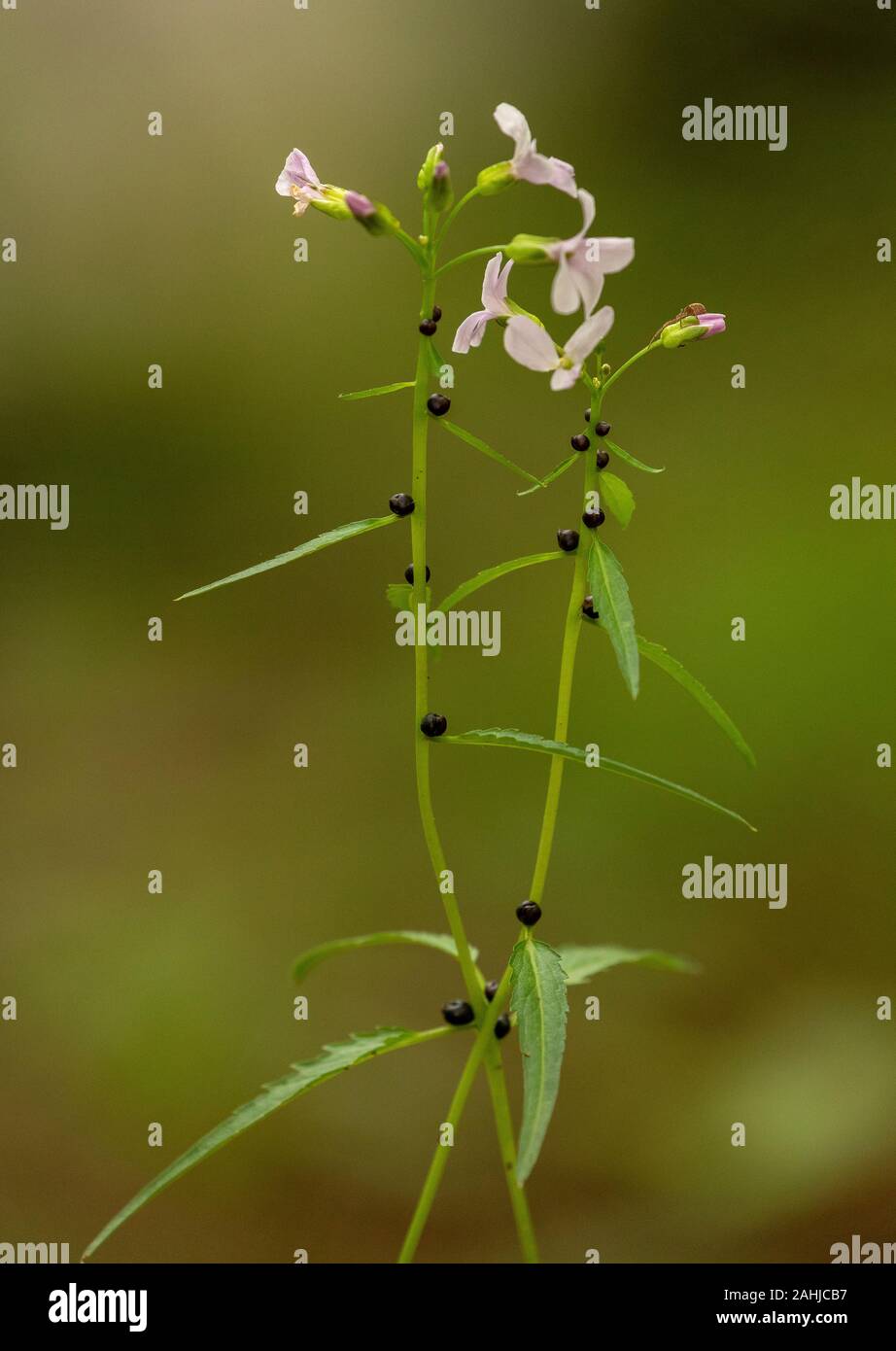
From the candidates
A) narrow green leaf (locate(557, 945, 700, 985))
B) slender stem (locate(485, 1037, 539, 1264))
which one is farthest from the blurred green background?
slender stem (locate(485, 1037, 539, 1264))

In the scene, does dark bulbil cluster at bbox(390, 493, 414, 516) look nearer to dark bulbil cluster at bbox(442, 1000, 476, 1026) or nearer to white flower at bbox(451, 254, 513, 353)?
white flower at bbox(451, 254, 513, 353)

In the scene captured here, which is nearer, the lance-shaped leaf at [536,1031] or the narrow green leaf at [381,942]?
the lance-shaped leaf at [536,1031]

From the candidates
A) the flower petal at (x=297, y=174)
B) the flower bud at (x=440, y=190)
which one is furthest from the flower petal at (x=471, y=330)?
the flower petal at (x=297, y=174)

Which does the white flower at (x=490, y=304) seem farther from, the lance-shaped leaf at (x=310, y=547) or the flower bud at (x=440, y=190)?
the lance-shaped leaf at (x=310, y=547)

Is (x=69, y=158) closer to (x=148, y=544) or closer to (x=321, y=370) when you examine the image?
(x=321, y=370)

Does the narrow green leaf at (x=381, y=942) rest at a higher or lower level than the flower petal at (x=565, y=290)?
lower
